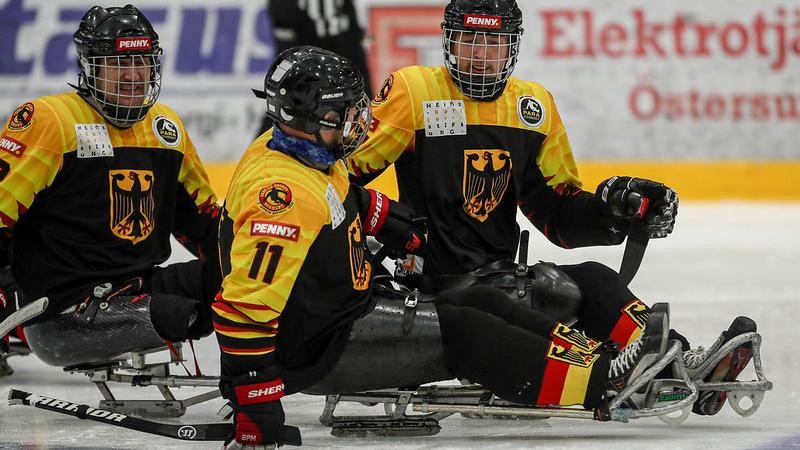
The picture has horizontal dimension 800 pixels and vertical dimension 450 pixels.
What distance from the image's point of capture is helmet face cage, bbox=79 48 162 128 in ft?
13.0

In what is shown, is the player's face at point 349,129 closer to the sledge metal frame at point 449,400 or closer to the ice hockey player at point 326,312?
the ice hockey player at point 326,312

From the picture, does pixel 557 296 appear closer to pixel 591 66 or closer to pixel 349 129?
pixel 349 129

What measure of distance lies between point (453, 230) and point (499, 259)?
0.18m

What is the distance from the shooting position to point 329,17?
27.3 ft

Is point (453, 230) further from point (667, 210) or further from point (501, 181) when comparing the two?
point (667, 210)

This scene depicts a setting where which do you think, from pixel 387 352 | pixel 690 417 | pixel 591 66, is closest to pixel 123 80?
pixel 387 352

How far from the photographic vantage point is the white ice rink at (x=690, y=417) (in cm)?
339

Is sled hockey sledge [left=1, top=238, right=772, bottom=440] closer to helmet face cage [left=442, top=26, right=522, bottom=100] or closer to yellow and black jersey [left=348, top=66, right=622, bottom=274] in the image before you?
yellow and black jersey [left=348, top=66, right=622, bottom=274]

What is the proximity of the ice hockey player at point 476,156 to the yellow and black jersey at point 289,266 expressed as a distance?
56 centimetres

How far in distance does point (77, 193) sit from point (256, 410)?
1.26m

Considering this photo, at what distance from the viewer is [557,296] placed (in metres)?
3.76

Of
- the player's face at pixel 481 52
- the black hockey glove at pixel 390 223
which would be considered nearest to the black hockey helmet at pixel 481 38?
the player's face at pixel 481 52

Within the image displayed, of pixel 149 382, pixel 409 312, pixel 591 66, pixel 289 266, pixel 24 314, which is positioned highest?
pixel 591 66

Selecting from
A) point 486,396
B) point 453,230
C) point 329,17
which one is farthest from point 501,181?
point 329,17
